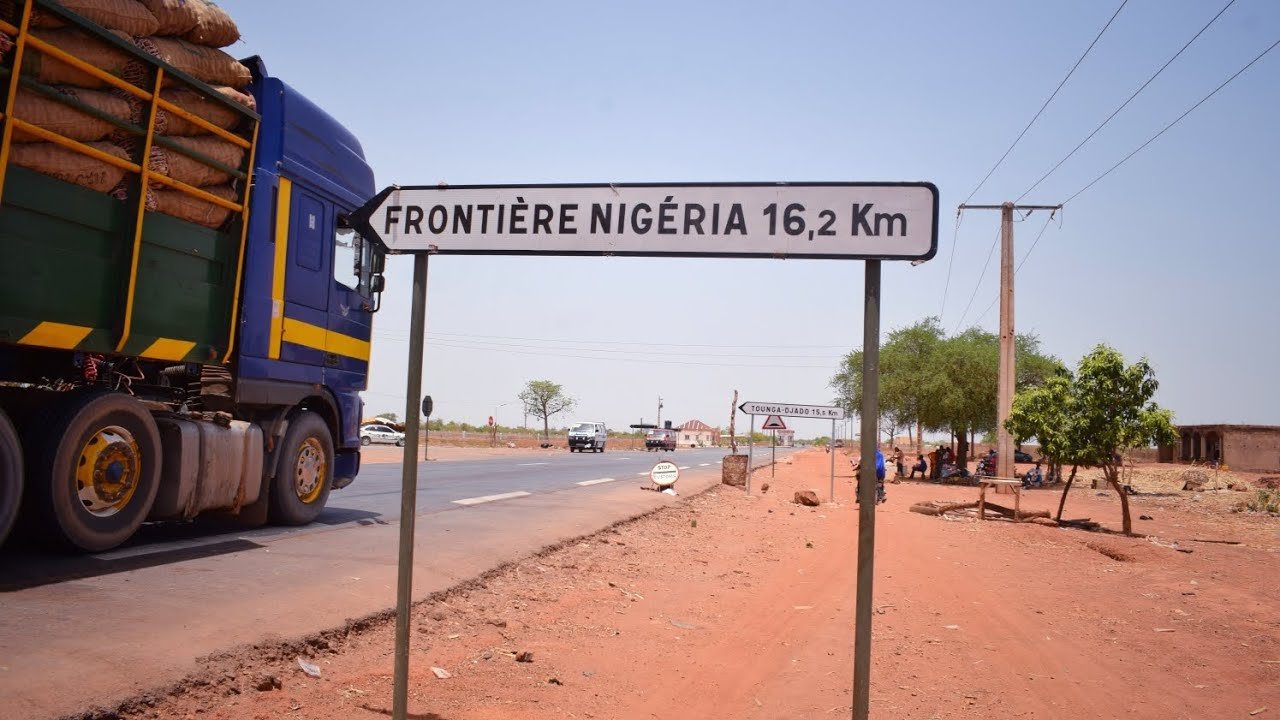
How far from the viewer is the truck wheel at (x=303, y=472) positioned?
866 centimetres

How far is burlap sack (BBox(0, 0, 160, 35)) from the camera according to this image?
5.39m

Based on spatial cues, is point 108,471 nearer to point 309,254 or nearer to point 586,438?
point 309,254

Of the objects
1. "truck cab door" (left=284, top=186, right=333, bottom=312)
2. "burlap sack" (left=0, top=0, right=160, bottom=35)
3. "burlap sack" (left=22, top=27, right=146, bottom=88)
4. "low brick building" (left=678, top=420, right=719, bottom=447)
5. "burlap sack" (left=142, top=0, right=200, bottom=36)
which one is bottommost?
"low brick building" (left=678, top=420, right=719, bottom=447)

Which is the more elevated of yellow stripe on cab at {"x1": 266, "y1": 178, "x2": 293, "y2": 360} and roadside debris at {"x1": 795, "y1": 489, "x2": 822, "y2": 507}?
yellow stripe on cab at {"x1": 266, "y1": 178, "x2": 293, "y2": 360}

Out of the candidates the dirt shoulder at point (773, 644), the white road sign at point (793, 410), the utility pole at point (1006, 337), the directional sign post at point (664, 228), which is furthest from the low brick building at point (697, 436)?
the directional sign post at point (664, 228)

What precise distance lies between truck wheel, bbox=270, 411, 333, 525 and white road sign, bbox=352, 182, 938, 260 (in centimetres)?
568

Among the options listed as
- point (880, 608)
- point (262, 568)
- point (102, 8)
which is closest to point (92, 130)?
point (102, 8)

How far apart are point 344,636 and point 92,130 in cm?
400

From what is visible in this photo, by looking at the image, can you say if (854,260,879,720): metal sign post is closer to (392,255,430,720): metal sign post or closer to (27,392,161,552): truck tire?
(392,255,430,720): metal sign post

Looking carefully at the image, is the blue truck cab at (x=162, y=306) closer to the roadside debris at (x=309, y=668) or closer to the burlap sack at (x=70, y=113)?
the burlap sack at (x=70, y=113)

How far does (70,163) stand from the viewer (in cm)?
576

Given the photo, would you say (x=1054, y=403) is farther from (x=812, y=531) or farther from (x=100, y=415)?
(x=100, y=415)

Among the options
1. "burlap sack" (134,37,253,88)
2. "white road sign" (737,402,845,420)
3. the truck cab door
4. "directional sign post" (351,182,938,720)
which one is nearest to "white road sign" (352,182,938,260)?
"directional sign post" (351,182,938,720)

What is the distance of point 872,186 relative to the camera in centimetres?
321
